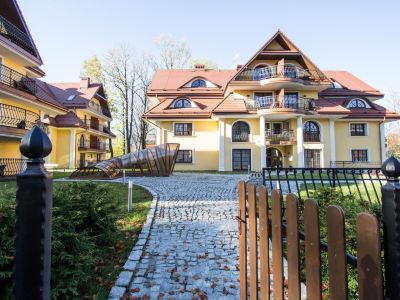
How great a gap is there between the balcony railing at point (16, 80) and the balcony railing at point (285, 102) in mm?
16160

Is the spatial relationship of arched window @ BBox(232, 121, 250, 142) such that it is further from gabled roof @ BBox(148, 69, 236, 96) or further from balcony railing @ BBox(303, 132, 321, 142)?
balcony railing @ BBox(303, 132, 321, 142)

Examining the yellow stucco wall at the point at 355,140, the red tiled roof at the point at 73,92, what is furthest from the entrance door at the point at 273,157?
the red tiled roof at the point at 73,92

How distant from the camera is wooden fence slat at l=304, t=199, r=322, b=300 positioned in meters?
1.35

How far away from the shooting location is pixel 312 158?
24.5 metres

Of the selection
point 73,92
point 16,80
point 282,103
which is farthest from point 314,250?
point 73,92

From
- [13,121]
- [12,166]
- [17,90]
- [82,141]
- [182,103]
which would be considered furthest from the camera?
[82,141]

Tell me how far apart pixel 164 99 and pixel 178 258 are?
24.0m

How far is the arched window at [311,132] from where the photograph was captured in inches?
971

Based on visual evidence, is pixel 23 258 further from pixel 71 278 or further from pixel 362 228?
pixel 71 278

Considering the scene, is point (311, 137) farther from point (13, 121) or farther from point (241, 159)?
point (13, 121)

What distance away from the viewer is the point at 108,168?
1589 cm

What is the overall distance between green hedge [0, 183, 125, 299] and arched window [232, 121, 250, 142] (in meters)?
19.9

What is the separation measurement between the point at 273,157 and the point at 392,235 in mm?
26086

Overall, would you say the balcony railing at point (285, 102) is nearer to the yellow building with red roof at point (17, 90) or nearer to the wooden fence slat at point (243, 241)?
the yellow building with red roof at point (17, 90)
